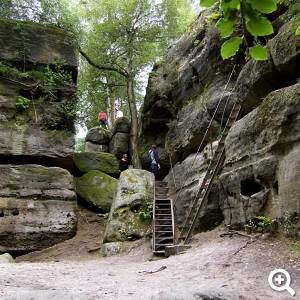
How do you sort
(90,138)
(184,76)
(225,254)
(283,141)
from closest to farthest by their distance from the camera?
1. (225,254)
2. (283,141)
3. (184,76)
4. (90,138)

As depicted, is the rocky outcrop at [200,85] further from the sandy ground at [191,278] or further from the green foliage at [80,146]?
the green foliage at [80,146]

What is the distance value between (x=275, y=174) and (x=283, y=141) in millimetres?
739

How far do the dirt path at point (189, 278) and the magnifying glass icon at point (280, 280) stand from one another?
8 cm

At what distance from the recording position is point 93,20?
887 inches

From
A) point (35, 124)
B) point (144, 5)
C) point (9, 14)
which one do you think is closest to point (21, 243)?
point (35, 124)

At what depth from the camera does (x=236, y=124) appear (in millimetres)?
10445

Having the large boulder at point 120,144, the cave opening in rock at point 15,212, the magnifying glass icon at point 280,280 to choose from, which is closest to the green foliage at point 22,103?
the cave opening in rock at point 15,212

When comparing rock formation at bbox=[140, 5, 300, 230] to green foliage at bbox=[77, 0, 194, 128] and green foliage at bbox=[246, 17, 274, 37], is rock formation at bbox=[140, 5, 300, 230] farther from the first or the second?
green foliage at bbox=[246, 17, 274, 37]

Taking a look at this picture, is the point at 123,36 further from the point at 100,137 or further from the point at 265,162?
the point at 265,162

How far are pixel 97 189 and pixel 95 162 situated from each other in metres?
2.14

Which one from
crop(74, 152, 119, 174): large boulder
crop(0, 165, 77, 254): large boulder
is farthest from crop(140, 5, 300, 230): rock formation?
crop(0, 165, 77, 254): large boulder

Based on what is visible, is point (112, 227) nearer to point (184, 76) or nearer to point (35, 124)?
point (35, 124)

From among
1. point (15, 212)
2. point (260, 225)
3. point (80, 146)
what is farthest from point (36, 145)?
point (80, 146)

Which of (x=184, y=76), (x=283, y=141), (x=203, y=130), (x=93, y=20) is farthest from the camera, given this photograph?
(x=93, y=20)
